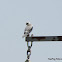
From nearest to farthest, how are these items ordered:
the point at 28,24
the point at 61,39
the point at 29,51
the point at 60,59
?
the point at 61,39 < the point at 29,51 < the point at 60,59 < the point at 28,24

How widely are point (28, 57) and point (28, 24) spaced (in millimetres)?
4277

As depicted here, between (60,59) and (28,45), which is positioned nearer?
(28,45)

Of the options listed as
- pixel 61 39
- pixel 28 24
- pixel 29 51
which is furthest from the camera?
pixel 28 24

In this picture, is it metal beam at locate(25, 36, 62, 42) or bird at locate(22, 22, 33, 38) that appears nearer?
metal beam at locate(25, 36, 62, 42)

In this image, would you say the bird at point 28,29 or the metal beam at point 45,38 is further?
the bird at point 28,29

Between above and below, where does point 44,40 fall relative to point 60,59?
above

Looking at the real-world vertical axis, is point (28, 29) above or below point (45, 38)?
below

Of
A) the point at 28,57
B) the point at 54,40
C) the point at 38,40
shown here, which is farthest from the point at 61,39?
the point at 28,57

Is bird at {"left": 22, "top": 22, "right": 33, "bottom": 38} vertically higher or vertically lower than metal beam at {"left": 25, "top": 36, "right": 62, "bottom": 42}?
lower

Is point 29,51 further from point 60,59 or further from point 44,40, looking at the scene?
point 60,59

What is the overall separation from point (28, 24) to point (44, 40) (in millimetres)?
4645

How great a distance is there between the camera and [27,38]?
30.6 ft

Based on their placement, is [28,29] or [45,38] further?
[28,29]

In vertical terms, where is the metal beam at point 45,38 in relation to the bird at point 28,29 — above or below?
above
